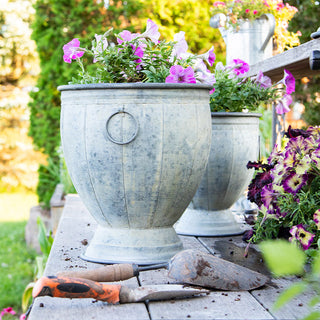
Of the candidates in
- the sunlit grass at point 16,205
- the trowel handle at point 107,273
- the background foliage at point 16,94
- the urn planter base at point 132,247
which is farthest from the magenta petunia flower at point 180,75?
the background foliage at point 16,94

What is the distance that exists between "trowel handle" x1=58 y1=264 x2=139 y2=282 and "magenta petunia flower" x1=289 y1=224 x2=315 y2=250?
1.62 ft

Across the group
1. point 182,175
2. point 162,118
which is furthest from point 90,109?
point 182,175

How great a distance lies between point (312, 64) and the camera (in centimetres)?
143

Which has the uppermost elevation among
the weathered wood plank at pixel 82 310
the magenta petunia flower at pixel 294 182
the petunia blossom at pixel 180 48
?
the petunia blossom at pixel 180 48

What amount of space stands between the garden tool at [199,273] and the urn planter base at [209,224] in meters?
0.66

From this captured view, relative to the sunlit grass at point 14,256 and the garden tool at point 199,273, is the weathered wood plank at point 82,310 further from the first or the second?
the sunlit grass at point 14,256

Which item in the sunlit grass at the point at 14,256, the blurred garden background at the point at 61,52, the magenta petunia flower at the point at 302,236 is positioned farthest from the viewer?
the blurred garden background at the point at 61,52

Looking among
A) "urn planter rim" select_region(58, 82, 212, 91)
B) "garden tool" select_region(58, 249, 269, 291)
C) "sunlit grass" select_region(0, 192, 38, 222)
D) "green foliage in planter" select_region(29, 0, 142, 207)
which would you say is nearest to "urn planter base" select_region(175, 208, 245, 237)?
"garden tool" select_region(58, 249, 269, 291)

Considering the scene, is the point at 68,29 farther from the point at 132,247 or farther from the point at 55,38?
the point at 132,247

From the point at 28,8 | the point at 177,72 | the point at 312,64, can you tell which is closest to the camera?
the point at 312,64

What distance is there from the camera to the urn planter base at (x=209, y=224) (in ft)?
6.71

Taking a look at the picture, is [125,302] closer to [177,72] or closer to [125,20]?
[177,72]

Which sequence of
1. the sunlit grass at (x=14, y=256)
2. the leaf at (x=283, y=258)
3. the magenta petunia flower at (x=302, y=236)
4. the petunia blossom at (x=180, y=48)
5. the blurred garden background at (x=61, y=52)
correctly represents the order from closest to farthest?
the leaf at (x=283, y=258)
the magenta petunia flower at (x=302, y=236)
the petunia blossom at (x=180, y=48)
the sunlit grass at (x=14, y=256)
the blurred garden background at (x=61, y=52)

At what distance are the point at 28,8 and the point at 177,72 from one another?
8.16 meters
